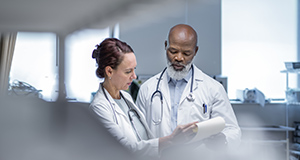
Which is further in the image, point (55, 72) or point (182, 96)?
point (182, 96)

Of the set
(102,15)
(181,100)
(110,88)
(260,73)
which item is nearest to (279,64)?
(260,73)

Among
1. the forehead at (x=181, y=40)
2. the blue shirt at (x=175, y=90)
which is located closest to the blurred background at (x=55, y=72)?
the forehead at (x=181, y=40)

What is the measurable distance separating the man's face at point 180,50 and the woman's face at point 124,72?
295mm

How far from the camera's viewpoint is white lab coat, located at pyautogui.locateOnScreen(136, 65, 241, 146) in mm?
933

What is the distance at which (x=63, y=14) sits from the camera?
0.19 metres

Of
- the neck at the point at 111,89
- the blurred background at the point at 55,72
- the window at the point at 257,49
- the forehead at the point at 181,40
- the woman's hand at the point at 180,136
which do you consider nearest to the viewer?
the blurred background at the point at 55,72

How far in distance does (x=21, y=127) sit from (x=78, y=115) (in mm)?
33

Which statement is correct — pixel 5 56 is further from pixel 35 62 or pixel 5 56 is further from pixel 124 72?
pixel 124 72

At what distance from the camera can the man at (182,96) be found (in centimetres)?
89

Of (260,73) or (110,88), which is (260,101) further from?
(110,88)

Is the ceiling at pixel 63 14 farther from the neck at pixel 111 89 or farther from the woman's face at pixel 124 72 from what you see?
the neck at pixel 111 89

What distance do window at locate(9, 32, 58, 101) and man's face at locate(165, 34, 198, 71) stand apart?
0.71 metres

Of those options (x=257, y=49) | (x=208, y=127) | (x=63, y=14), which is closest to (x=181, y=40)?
(x=208, y=127)

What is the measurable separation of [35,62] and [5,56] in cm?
2
